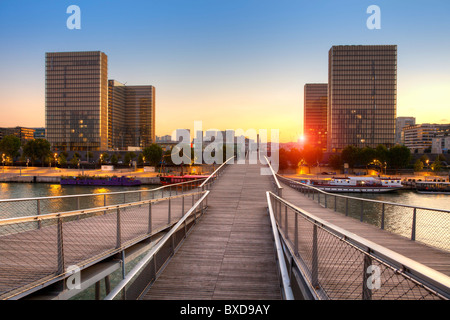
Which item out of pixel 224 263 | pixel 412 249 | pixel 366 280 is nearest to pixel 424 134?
pixel 412 249

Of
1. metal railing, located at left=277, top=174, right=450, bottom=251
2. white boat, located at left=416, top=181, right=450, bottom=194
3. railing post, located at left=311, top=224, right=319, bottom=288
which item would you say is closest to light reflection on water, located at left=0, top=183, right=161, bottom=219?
railing post, located at left=311, top=224, right=319, bottom=288

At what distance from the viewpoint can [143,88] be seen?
172 m

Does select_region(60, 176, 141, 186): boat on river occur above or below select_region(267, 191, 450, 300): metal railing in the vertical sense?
below

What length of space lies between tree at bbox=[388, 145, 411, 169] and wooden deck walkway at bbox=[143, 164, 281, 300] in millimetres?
75747

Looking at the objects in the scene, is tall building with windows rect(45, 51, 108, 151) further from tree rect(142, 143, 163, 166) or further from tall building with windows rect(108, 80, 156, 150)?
tree rect(142, 143, 163, 166)

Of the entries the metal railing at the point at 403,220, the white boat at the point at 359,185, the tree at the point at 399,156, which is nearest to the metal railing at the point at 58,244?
the metal railing at the point at 403,220

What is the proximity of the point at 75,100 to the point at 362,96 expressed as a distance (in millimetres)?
112153

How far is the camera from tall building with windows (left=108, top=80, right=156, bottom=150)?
6001 inches

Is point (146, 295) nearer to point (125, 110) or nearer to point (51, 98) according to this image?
point (51, 98)

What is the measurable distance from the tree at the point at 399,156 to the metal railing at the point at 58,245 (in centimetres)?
8075

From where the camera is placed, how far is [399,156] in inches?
2889

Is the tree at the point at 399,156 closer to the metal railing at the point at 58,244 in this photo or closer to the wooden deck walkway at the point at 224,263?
the wooden deck walkway at the point at 224,263

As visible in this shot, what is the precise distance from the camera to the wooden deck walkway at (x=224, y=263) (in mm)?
5180

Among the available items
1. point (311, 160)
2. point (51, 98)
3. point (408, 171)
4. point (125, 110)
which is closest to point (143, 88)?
point (125, 110)
